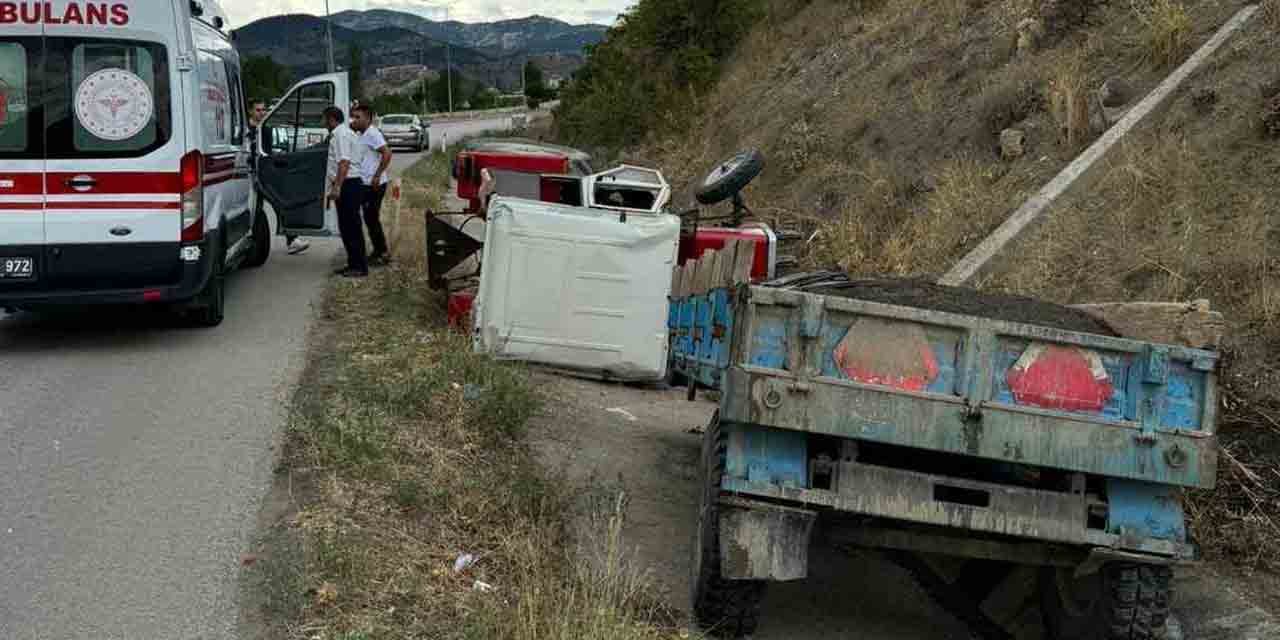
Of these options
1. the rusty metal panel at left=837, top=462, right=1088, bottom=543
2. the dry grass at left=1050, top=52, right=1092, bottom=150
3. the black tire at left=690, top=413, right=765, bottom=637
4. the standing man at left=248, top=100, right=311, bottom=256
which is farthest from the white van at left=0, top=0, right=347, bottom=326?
the dry grass at left=1050, top=52, right=1092, bottom=150

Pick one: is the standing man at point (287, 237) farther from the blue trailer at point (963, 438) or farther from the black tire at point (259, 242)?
the blue trailer at point (963, 438)

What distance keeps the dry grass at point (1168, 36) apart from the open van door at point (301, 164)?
8228 mm

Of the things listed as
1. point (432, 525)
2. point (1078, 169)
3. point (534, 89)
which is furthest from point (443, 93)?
point (432, 525)

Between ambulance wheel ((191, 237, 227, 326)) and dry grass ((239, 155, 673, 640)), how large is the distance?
145 cm

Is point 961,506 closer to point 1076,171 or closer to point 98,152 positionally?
point 98,152

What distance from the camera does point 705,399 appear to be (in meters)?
11.2

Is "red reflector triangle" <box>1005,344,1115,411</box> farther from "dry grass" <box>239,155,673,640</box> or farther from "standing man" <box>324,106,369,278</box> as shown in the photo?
"standing man" <box>324,106,369,278</box>

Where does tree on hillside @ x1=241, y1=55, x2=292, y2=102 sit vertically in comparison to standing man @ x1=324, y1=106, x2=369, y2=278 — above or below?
above

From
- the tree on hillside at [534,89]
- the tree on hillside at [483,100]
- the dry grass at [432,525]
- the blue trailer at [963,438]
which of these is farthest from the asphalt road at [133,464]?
the tree on hillside at [483,100]

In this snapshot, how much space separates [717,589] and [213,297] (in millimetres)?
6449

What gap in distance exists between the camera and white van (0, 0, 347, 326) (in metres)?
9.27

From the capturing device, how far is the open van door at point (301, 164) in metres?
13.7

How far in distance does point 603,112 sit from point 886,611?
28.3m

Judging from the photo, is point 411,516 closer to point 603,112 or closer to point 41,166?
point 41,166
